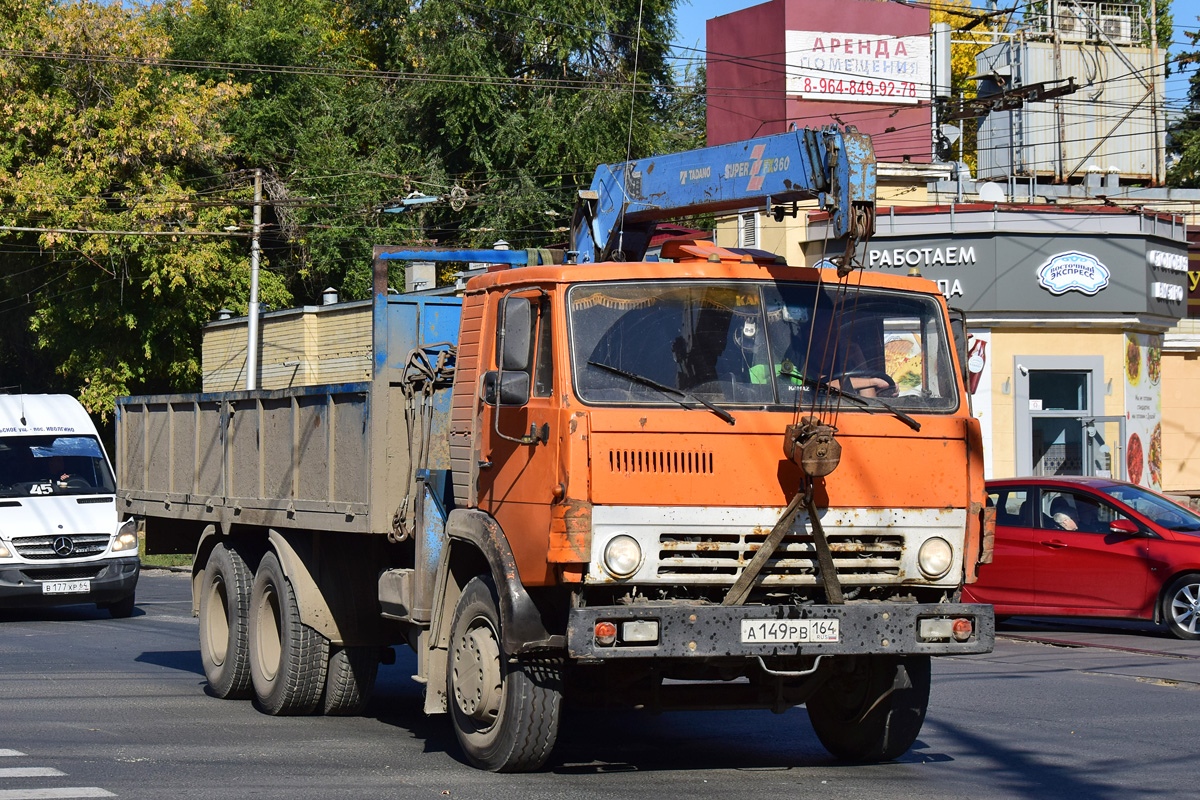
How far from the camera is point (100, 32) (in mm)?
31156

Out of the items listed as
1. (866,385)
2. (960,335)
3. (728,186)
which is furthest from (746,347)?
(728,186)

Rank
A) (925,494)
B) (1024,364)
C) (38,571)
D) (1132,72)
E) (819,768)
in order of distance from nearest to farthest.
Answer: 1. (925,494)
2. (819,768)
3. (38,571)
4. (1024,364)
5. (1132,72)

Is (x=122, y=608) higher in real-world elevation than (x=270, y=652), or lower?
lower

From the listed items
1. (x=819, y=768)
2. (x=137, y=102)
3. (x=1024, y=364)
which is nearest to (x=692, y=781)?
(x=819, y=768)

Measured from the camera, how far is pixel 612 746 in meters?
8.75

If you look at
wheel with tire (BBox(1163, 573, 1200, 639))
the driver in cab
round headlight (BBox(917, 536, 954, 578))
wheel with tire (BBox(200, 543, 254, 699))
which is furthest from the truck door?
wheel with tire (BBox(1163, 573, 1200, 639))

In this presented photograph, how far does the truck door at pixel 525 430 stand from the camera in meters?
6.98

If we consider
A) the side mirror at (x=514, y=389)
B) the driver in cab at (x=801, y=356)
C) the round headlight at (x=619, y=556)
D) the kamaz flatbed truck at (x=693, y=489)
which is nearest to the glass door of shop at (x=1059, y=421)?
the kamaz flatbed truck at (x=693, y=489)

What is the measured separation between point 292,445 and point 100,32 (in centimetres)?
2421

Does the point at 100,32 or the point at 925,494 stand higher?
the point at 100,32

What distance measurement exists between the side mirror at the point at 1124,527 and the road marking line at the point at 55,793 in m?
10.6

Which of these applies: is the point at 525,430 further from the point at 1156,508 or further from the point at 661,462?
the point at 1156,508

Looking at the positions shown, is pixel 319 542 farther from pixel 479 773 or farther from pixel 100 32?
pixel 100 32

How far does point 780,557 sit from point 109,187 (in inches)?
1085
